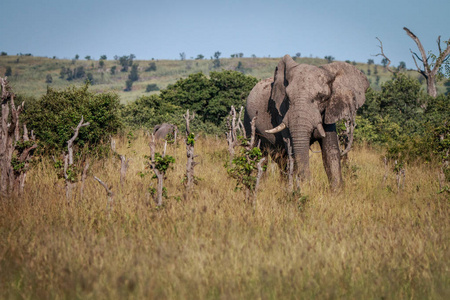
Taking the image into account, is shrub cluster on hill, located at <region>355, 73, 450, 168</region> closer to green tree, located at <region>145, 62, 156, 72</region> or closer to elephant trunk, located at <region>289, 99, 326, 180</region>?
elephant trunk, located at <region>289, 99, 326, 180</region>

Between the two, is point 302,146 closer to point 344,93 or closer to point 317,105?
point 317,105

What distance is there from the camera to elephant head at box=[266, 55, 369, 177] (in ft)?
25.8

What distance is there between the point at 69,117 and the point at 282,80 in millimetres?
5459

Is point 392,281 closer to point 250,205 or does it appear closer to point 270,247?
point 270,247

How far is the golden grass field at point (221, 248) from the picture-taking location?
3.66 metres

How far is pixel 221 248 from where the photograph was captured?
14.8 ft

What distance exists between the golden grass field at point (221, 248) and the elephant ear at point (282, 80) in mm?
2500

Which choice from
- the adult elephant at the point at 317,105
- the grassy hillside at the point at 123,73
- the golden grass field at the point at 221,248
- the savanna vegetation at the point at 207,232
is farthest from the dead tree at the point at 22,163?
the grassy hillside at the point at 123,73

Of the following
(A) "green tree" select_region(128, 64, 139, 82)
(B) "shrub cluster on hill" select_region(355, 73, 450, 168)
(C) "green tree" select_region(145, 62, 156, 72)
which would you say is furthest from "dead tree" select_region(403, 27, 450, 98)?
(C) "green tree" select_region(145, 62, 156, 72)

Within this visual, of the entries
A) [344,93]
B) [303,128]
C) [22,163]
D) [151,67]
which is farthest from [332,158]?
[151,67]

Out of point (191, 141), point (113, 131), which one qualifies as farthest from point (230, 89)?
point (191, 141)

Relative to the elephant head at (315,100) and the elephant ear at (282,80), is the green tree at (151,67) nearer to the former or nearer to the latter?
the elephant ear at (282,80)

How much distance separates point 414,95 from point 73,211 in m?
17.3

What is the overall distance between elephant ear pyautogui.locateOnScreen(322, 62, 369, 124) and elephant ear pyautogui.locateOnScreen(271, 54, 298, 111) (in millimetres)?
785
